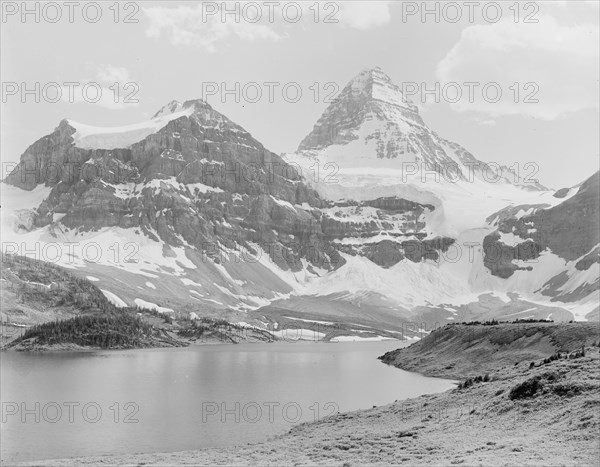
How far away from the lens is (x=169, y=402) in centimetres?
10312

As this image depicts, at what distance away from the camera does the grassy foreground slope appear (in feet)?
163

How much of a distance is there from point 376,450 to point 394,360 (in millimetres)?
131639

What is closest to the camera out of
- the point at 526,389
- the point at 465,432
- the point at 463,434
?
the point at 463,434

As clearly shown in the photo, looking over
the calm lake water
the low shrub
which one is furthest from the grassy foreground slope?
the calm lake water

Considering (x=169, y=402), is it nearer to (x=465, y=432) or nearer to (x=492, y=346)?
(x=465, y=432)

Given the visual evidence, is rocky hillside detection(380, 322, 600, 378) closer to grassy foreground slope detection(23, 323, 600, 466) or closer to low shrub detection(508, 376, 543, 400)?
grassy foreground slope detection(23, 323, 600, 466)

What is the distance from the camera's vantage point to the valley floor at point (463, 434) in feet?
163

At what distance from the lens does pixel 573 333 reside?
124 metres

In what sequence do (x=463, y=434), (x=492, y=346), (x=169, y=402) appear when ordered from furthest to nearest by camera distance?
1. (x=492, y=346)
2. (x=169, y=402)
3. (x=463, y=434)

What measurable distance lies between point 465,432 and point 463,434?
1050 millimetres

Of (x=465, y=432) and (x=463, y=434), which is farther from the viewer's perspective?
(x=465, y=432)

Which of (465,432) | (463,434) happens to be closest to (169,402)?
(465,432)

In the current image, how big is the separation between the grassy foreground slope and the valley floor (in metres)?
0.08

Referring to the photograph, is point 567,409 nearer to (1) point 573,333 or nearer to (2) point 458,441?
(2) point 458,441
